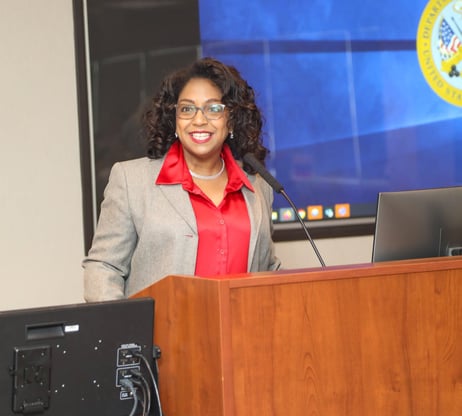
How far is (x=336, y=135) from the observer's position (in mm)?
3771

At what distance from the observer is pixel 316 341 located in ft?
5.56

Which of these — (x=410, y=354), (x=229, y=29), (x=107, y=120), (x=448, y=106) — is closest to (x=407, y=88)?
(x=448, y=106)

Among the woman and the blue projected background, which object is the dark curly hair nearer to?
the woman

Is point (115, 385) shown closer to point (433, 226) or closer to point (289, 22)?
point (433, 226)

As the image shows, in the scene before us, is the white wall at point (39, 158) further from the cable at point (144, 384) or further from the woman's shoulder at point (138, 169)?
the cable at point (144, 384)

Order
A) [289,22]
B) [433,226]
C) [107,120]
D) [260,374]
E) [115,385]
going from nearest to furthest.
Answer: [260,374] < [115,385] < [433,226] < [107,120] < [289,22]

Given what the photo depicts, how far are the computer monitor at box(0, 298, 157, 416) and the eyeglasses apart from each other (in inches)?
36.0

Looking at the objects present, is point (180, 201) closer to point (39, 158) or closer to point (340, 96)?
point (39, 158)

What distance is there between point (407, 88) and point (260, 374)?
2.52 m

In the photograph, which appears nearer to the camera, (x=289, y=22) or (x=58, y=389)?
(x=58, y=389)

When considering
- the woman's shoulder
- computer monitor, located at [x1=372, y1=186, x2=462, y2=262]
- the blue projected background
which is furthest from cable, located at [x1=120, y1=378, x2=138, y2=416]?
the blue projected background

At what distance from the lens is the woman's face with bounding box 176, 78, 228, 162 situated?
2.57 m

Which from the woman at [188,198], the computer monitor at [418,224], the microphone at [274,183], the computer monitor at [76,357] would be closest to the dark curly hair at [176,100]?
the woman at [188,198]

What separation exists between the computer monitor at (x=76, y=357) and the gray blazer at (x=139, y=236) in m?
0.61
